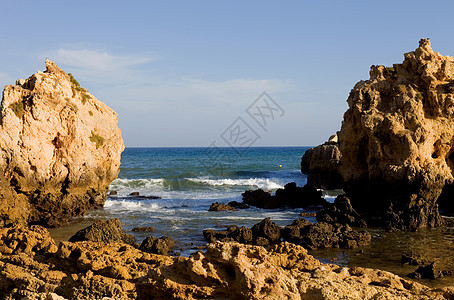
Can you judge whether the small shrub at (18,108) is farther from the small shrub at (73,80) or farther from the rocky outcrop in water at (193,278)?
the rocky outcrop in water at (193,278)

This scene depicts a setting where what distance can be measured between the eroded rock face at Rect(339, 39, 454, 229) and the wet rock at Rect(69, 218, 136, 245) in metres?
10.4

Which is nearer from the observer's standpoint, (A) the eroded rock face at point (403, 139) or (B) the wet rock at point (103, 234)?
(B) the wet rock at point (103, 234)

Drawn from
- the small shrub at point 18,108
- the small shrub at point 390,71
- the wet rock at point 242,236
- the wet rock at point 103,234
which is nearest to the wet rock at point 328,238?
the wet rock at point 242,236

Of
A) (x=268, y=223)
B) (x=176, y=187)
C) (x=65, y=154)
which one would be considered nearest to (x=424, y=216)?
(x=268, y=223)

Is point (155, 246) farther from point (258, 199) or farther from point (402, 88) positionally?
point (258, 199)

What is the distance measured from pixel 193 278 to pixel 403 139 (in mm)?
14647

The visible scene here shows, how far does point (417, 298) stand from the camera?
588cm

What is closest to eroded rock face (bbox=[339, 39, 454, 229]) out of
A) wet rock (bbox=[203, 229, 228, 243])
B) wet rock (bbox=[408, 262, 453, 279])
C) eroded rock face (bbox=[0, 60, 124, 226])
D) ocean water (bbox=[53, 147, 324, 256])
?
ocean water (bbox=[53, 147, 324, 256])

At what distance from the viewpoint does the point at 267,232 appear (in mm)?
15156

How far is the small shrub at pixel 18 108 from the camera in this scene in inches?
677

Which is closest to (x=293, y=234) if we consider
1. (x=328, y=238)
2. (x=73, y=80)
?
(x=328, y=238)

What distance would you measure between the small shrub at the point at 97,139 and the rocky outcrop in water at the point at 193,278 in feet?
40.4

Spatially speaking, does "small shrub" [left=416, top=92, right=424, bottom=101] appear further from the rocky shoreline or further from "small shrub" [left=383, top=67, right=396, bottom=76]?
"small shrub" [left=383, top=67, right=396, bottom=76]

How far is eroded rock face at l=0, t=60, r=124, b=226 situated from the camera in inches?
659
